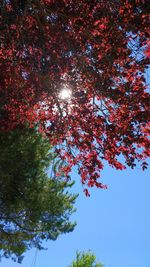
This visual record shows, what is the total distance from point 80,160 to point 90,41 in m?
2.94

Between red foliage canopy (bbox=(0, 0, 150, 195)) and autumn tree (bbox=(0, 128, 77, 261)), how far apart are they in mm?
2918

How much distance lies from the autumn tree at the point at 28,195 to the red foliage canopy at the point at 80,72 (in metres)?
2.92

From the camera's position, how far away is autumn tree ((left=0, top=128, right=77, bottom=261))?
11.2 metres

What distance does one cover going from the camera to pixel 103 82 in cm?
682

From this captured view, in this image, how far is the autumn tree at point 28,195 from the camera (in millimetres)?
11234

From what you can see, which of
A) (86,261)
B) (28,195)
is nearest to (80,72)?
(28,195)

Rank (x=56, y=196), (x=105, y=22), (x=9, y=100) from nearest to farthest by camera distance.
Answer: (x=105, y=22) → (x=9, y=100) → (x=56, y=196)

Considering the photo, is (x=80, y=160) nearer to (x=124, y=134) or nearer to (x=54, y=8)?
(x=124, y=134)

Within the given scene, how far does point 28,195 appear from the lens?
11.9 meters

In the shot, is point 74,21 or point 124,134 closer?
point 74,21

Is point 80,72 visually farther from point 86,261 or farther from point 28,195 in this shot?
point 86,261

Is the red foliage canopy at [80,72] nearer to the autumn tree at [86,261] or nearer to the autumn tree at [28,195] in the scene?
the autumn tree at [28,195]

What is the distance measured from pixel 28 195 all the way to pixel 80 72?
249 inches

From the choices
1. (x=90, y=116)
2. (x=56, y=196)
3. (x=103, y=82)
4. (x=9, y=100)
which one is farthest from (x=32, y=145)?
(x=103, y=82)
